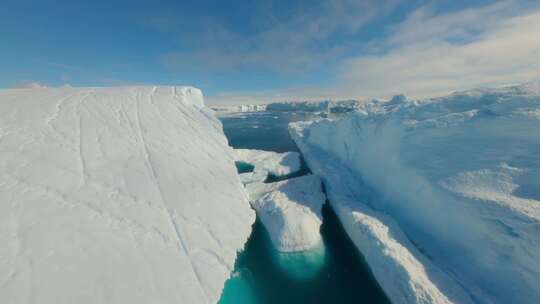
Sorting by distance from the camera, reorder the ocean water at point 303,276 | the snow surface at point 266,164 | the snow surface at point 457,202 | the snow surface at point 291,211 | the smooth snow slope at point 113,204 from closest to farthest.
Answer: the smooth snow slope at point 113,204 < the snow surface at point 457,202 < the ocean water at point 303,276 < the snow surface at point 291,211 < the snow surface at point 266,164

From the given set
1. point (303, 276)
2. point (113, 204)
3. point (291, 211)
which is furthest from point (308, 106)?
point (113, 204)

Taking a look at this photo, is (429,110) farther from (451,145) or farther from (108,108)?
(108,108)

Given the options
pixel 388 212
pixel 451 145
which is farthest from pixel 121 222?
pixel 451 145

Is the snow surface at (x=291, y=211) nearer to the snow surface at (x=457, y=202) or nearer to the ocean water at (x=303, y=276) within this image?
the ocean water at (x=303, y=276)

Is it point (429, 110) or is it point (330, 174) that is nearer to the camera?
point (429, 110)

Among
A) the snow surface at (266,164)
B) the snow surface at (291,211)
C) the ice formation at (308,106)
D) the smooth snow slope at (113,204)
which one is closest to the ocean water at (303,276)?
the snow surface at (291,211)

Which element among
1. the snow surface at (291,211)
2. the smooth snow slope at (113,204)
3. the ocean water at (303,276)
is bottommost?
the ocean water at (303,276)

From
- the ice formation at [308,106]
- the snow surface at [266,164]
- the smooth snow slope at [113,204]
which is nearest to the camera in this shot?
the smooth snow slope at [113,204]
